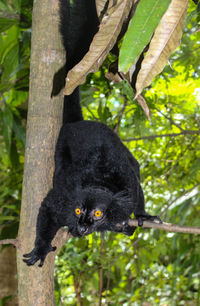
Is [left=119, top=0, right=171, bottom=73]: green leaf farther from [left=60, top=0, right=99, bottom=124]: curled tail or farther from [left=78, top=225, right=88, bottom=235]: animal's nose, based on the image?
[left=78, top=225, right=88, bottom=235]: animal's nose

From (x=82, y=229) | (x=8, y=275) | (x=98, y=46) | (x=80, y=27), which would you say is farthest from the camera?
(x=8, y=275)

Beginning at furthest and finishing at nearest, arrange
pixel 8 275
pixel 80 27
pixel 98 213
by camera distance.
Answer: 1. pixel 8 275
2. pixel 80 27
3. pixel 98 213

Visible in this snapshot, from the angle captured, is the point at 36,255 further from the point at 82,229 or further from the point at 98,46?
the point at 98,46

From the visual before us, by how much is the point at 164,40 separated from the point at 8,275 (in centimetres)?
302

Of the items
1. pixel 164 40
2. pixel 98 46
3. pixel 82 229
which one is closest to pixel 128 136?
pixel 82 229

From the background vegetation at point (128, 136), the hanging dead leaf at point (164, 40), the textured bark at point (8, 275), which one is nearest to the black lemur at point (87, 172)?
the background vegetation at point (128, 136)

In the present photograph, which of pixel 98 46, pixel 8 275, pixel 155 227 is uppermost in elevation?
pixel 98 46

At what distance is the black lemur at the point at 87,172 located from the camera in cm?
216

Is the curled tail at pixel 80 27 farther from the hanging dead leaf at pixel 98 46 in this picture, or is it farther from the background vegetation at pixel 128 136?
the hanging dead leaf at pixel 98 46

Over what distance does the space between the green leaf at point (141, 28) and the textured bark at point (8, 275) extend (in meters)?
2.82

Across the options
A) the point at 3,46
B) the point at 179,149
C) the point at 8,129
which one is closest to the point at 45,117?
the point at 8,129

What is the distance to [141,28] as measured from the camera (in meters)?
0.90

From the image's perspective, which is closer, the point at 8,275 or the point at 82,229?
the point at 82,229

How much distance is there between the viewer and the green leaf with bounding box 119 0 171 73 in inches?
35.2
